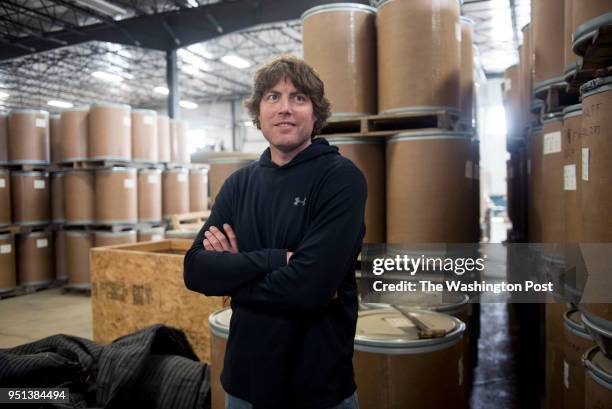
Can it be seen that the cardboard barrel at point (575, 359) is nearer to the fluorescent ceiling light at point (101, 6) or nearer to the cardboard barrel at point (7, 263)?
the cardboard barrel at point (7, 263)

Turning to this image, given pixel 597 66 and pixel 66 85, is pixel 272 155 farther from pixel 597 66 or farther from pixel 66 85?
pixel 66 85

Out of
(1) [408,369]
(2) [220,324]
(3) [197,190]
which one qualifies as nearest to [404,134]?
(1) [408,369]

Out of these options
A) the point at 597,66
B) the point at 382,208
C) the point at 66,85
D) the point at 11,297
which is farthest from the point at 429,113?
the point at 66,85

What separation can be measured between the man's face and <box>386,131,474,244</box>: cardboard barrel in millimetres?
1602

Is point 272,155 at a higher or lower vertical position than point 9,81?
lower

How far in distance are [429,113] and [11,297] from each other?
6782 mm

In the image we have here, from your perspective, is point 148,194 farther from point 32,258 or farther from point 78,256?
point 32,258

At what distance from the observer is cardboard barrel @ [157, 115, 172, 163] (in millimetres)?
7949

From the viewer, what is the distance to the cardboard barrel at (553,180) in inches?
109

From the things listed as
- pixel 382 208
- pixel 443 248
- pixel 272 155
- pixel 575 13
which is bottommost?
pixel 443 248

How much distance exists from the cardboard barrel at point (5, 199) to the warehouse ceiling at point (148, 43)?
3619 millimetres

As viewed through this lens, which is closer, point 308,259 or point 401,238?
point 308,259

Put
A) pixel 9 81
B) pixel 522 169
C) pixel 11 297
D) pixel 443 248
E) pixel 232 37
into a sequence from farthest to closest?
pixel 9 81 → pixel 232 37 → pixel 11 297 → pixel 522 169 → pixel 443 248

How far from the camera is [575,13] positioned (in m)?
1.91
